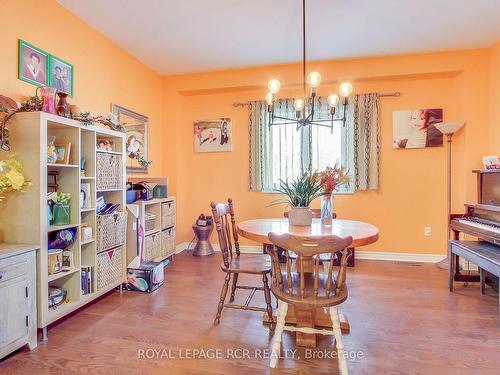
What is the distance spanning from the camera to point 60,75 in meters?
2.52

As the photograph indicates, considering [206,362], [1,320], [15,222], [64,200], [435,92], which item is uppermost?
[435,92]

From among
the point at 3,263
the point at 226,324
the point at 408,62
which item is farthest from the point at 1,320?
the point at 408,62

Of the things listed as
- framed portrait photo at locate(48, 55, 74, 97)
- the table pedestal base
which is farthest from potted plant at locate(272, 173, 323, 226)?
framed portrait photo at locate(48, 55, 74, 97)

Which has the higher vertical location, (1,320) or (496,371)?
(1,320)

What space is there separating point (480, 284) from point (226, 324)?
2.47m

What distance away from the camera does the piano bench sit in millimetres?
2169

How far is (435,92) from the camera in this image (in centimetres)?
368

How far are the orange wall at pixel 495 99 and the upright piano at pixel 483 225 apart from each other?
620 millimetres

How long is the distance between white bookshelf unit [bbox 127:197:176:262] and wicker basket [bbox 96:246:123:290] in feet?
0.69

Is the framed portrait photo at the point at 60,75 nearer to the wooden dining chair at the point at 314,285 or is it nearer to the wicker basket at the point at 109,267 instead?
the wicker basket at the point at 109,267

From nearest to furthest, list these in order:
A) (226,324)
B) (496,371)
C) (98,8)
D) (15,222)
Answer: (496,371) → (15,222) → (226,324) → (98,8)

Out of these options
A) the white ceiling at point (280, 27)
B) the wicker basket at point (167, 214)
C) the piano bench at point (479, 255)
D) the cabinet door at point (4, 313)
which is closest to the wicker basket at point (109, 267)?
the cabinet door at point (4, 313)

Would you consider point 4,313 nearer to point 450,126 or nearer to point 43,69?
point 43,69

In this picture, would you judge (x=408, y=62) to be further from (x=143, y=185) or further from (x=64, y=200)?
(x=64, y=200)
